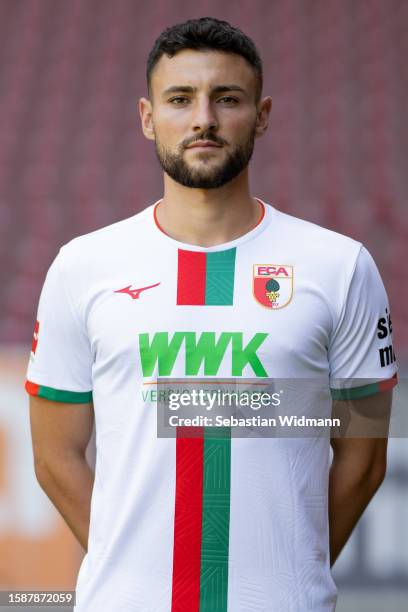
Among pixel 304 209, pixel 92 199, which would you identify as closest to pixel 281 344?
pixel 304 209

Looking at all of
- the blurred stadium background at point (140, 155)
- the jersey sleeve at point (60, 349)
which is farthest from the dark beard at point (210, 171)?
the blurred stadium background at point (140, 155)

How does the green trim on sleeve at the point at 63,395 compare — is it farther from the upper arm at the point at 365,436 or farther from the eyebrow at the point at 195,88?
the eyebrow at the point at 195,88

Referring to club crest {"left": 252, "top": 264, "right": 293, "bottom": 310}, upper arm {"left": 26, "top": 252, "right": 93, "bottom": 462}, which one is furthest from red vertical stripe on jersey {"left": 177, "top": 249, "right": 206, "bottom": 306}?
upper arm {"left": 26, "top": 252, "right": 93, "bottom": 462}

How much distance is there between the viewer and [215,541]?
2004 millimetres

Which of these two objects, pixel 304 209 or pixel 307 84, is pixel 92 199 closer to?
pixel 304 209

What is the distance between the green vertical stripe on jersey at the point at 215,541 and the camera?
2002mm

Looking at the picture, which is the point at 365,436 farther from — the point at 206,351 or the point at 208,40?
the point at 208,40

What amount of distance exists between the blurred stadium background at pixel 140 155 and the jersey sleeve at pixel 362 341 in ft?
6.15

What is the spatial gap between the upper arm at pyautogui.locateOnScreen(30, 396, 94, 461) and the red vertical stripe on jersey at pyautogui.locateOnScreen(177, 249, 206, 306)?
347 mm

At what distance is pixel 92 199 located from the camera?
25.2ft

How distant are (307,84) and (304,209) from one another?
246cm

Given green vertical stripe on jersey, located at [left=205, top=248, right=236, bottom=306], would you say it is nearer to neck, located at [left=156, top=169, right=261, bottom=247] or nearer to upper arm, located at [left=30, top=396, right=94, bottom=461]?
neck, located at [left=156, top=169, right=261, bottom=247]

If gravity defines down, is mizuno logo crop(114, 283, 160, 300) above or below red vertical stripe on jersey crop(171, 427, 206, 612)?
above

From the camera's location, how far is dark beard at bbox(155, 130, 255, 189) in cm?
207
